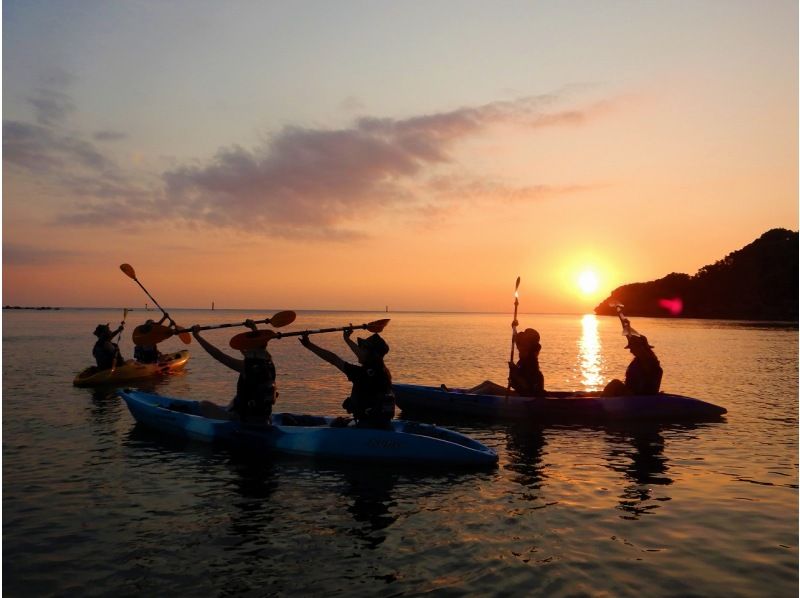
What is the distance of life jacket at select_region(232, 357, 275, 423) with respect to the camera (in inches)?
504

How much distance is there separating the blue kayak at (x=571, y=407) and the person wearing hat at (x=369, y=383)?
18.1 feet

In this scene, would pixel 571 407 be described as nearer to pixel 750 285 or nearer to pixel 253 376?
pixel 253 376

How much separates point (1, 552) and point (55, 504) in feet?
6.62

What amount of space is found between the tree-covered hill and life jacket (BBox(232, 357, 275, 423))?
13529cm

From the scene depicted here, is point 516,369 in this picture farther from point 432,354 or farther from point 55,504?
point 432,354

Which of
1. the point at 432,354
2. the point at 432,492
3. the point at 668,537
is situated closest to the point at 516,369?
the point at 432,492

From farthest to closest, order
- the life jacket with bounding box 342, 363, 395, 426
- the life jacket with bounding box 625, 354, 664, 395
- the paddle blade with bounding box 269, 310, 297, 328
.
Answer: the life jacket with bounding box 625, 354, 664, 395, the paddle blade with bounding box 269, 310, 297, 328, the life jacket with bounding box 342, 363, 395, 426

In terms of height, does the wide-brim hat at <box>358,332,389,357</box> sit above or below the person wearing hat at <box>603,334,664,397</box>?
above

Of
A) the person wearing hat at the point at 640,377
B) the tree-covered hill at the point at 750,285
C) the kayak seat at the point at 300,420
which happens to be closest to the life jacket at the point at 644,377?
the person wearing hat at the point at 640,377

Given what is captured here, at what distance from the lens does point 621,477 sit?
11.5m

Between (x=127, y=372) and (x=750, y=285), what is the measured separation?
15951 cm

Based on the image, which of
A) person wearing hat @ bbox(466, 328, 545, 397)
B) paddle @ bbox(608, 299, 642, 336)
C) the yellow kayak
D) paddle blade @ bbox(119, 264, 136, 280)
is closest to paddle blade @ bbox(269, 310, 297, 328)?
person wearing hat @ bbox(466, 328, 545, 397)

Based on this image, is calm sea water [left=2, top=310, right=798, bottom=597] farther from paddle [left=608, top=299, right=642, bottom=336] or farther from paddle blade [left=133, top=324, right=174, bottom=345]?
paddle [left=608, top=299, right=642, bottom=336]

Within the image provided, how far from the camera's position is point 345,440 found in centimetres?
1200
